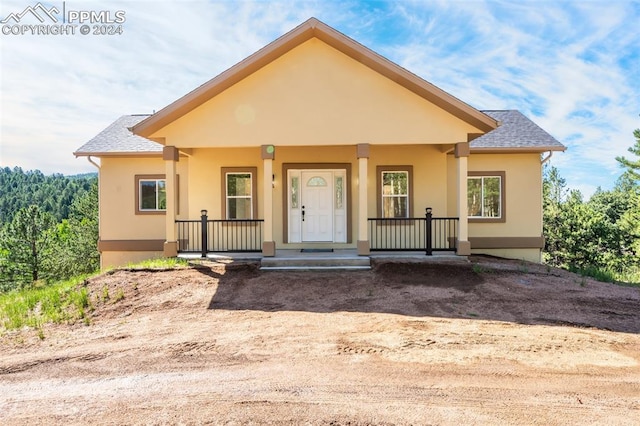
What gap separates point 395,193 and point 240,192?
481 centimetres

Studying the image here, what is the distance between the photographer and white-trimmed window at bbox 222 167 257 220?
1215 cm

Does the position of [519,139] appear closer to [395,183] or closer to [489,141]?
[489,141]

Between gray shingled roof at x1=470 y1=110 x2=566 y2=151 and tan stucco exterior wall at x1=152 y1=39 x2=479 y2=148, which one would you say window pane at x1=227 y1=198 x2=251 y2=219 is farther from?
gray shingled roof at x1=470 y1=110 x2=566 y2=151

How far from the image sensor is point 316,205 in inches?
474

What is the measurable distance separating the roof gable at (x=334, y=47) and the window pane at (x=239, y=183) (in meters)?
2.74

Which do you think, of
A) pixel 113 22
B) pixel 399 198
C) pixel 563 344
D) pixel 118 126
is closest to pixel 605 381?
pixel 563 344

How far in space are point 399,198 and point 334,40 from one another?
199 inches

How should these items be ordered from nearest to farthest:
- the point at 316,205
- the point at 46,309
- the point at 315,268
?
the point at 46,309 < the point at 315,268 < the point at 316,205

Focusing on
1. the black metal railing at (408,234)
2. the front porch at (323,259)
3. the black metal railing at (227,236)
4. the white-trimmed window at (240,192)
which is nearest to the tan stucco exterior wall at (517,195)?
the black metal railing at (408,234)

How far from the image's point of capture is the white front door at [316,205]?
39.3 ft

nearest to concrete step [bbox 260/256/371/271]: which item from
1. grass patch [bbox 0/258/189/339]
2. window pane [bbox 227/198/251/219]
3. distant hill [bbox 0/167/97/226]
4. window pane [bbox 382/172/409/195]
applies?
window pane [bbox 227/198/251/219]

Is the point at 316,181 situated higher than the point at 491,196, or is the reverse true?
the point at 316,181

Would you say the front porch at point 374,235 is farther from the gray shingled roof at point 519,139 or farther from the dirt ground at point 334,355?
the dirt ground at point 334,355

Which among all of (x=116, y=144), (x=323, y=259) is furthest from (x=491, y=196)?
(x=116, y=144)
